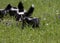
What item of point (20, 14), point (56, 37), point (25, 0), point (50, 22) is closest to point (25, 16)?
point (20, 14)

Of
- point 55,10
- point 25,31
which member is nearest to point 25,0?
point 55,10

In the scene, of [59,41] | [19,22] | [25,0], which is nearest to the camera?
[59,41]

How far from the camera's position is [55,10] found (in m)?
10.7

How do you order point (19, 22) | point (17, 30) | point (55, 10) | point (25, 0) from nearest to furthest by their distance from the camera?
point (17, 30) → point (19, 22) → point (55, 10) → point (25, 0)

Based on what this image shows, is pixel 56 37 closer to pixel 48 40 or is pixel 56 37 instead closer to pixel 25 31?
pixel 48 40

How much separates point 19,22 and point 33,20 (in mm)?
490

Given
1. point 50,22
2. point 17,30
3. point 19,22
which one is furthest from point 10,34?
point 50,22

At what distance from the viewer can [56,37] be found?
770 centimetres

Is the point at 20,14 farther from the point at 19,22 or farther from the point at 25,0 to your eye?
the point at 25,0

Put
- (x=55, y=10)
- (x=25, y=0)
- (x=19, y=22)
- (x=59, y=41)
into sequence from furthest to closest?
(x=25, y=0), (x=55, y=10), (x=19, y=22), (x=59, y=41)

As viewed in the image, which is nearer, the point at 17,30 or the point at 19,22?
the point at 17,30

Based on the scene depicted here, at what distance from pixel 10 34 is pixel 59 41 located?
134 cm

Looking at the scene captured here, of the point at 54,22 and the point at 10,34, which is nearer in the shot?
the point at 10,34

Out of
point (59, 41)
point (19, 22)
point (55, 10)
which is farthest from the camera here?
point (55, 10)
